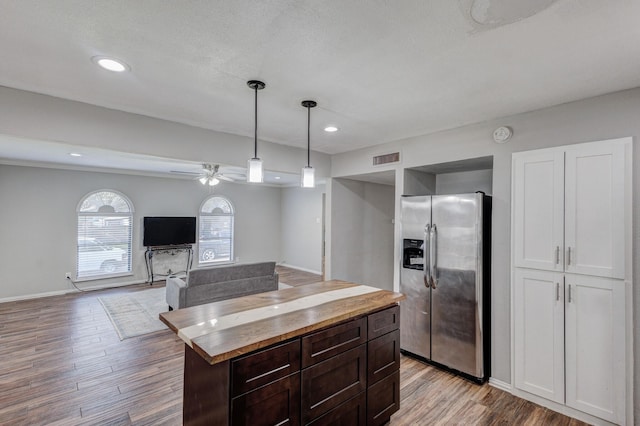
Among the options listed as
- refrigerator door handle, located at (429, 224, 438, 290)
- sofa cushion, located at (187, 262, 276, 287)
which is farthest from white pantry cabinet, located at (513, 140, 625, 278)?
sofa cushion, located at (187, 262, 276, 287)

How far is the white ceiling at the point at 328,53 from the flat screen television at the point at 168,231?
4.79 m

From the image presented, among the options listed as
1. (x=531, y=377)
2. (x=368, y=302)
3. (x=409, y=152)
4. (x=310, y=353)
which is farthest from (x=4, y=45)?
(x=531, y=377)

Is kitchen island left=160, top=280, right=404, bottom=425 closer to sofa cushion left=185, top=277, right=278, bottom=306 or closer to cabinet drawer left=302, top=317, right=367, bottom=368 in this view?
cabinet drawer left=302, top=317, right=367, bottom=368

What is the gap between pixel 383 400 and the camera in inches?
87.9

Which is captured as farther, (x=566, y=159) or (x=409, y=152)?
(x=409, y=152)

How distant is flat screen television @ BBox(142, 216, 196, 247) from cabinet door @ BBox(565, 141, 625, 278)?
281 inches

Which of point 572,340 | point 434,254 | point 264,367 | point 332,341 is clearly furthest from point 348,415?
point 572,340

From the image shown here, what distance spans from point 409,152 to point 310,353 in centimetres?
264

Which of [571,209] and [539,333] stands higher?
[571,209]

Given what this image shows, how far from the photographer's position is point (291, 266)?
28.9 ft

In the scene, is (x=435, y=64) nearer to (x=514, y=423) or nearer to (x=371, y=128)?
(x=371, y=128)

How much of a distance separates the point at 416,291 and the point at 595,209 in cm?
171

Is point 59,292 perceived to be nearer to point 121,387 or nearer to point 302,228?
point 121,387

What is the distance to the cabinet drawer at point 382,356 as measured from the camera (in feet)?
6.97
